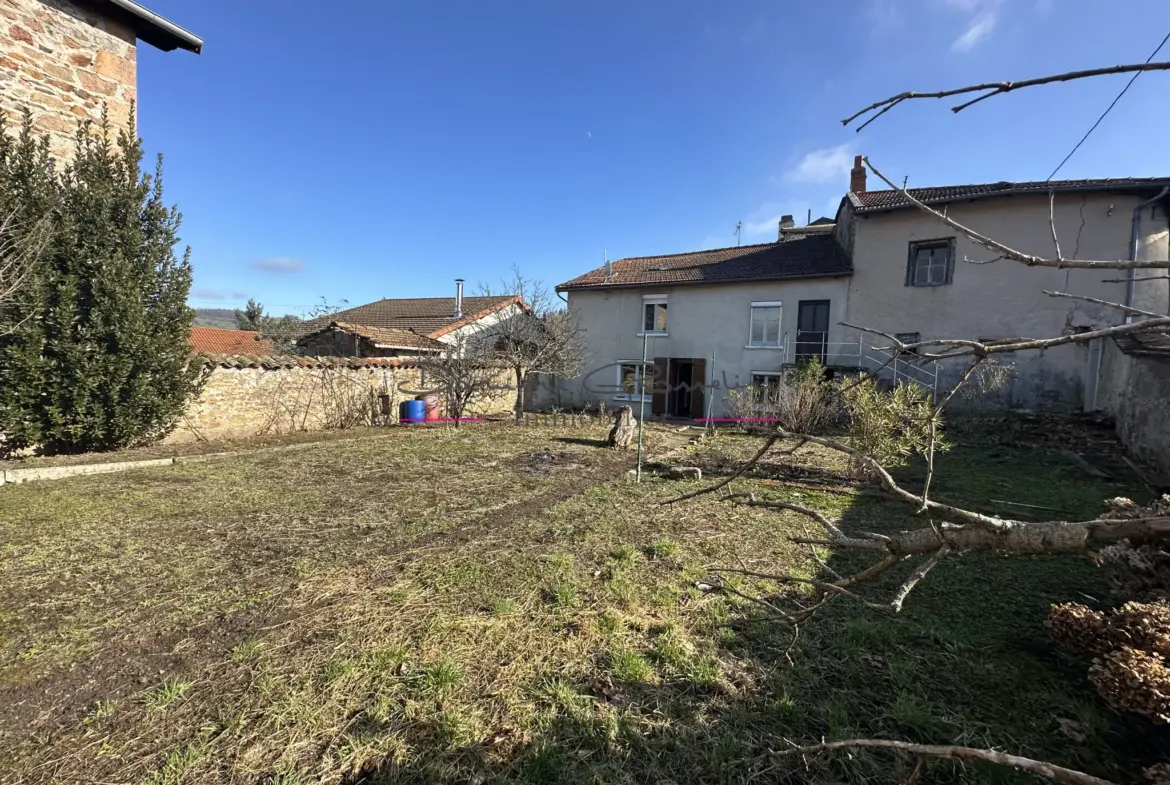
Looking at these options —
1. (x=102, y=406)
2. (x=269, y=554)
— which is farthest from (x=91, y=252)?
(x=269, y=554)

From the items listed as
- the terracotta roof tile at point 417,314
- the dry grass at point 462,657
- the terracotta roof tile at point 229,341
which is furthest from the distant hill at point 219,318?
the dry grass at point 462,657

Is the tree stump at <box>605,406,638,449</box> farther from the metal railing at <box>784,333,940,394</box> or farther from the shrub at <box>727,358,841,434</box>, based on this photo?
the metal railing at <box>784,333,940,394</box>

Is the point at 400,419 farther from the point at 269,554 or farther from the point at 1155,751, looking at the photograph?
the point at 1155,751

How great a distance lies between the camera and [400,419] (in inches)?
517

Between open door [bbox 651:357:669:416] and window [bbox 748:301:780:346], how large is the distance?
3.07 metres

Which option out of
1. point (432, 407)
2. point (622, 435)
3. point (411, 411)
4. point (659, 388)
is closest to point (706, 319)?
point (659, 388)

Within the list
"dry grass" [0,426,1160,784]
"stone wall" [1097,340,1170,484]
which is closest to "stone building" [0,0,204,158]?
"dry grass" [0,426,1160,784]

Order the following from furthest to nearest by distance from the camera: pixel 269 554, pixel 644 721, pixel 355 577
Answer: pixel 269 554, pixel 355 577, pixel 644 721

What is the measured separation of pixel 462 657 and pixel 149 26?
37.9ft

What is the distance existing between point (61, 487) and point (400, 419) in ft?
24.4

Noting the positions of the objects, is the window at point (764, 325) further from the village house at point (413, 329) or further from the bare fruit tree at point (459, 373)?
the bare fruit tree at point (459, 373)

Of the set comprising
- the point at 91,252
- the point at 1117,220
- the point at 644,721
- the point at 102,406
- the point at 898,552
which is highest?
the point at 1117,220

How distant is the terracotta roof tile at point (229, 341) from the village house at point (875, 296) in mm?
15376

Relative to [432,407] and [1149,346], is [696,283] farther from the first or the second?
[1149,346]
